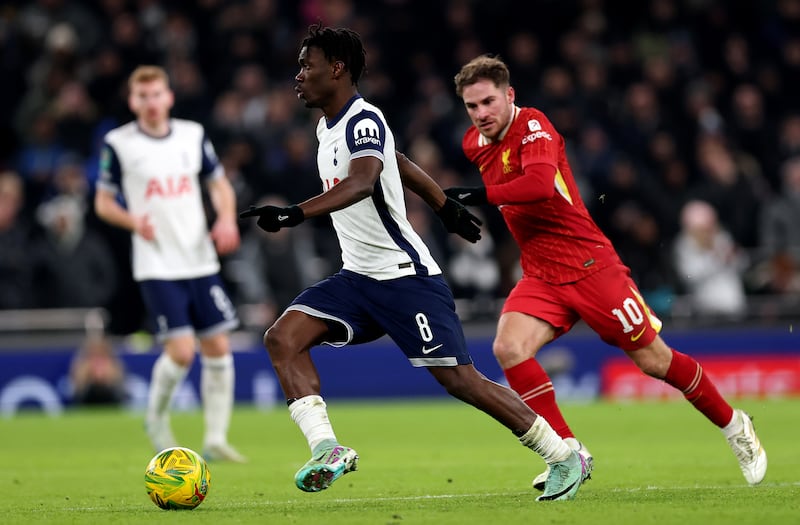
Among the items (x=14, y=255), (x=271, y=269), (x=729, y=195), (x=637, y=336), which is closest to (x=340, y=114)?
(x=637, y=336)

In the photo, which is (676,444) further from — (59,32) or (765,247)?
(59,32)

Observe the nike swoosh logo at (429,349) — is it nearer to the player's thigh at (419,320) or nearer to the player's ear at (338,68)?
the player's thigh at (419,320)

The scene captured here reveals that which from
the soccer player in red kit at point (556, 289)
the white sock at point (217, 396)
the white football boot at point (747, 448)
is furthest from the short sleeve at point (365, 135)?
the white sock at point (217, 396)

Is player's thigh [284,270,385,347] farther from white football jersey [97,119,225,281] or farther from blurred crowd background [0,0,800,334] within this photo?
blurred crowd background [0,0,800,334]

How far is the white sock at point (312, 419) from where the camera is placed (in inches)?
277

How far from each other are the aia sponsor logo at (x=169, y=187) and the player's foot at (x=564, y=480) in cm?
470

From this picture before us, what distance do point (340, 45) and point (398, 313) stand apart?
4.81 feet

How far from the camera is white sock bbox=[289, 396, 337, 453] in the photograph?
7035 mm

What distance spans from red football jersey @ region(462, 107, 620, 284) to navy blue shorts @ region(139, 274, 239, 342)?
3.23m

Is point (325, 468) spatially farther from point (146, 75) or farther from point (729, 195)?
point (729, 195)

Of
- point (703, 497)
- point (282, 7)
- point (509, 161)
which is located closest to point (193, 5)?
point (282, 7)

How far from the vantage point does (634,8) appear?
22.2 metres

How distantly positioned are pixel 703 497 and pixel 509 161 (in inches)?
88.8

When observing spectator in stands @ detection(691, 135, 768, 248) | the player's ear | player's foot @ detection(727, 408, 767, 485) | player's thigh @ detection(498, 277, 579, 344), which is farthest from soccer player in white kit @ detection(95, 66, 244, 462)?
spectator in stands @ detection(691, 135, 768, 248)
